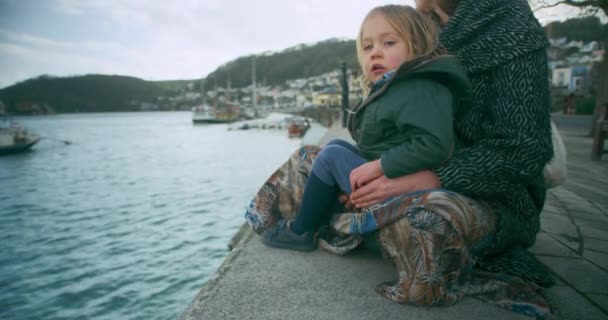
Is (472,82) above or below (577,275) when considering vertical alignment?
above

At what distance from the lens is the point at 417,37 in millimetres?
1512

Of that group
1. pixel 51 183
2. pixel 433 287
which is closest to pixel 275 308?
pixel 433 287

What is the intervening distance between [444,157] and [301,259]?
90cm

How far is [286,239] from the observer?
1.99 metres

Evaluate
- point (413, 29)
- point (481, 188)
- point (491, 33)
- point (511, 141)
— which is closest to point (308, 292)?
point (481, 188)

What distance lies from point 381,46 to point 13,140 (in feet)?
134

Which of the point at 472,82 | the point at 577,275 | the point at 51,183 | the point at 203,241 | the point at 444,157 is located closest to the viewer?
the point at 444,157

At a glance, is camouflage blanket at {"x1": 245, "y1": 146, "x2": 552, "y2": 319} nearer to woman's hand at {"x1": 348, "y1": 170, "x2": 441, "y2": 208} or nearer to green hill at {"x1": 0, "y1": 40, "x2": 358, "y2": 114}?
woman's hand at {"x1": 348, "y1": 170, "x2": 441, "y2": 208}

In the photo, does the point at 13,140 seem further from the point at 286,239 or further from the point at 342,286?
the point at 342,286

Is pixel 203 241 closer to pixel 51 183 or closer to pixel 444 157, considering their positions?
pixel 444 157

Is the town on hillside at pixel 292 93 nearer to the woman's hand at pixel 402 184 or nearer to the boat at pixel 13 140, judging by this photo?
the woman's hand at pixel 402 184

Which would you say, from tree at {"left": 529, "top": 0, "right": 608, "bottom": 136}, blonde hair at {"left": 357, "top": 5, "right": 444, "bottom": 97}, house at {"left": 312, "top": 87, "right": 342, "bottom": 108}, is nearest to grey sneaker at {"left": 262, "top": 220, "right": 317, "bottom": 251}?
blonde hair at {"left": 357, "top": 5, "right": 444, "bottom": 97}

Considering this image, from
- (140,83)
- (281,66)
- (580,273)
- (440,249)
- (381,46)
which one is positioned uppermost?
(281,66)

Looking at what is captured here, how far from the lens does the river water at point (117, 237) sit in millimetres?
7000
